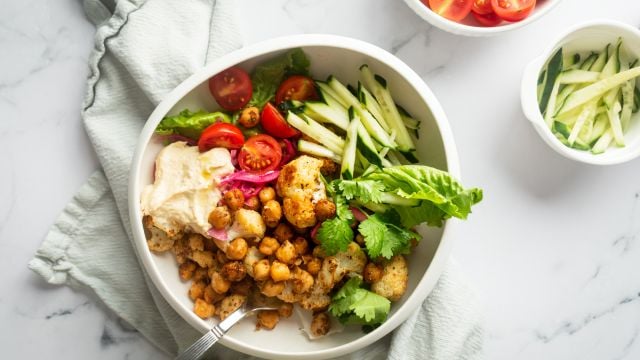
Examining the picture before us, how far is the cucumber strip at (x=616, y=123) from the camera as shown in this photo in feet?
8.98

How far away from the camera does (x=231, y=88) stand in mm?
2551

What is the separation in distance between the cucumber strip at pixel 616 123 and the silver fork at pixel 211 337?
163 centimetres

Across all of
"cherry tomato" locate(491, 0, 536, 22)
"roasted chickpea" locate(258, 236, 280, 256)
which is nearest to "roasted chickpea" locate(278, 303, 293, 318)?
"roasted chickpea" locate(258, 236, 280, 256)

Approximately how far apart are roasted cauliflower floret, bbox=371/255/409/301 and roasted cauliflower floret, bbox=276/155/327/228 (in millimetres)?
328

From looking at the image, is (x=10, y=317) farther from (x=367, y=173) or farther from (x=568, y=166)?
(x=568, y=166)

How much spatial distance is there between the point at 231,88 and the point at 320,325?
947 mm

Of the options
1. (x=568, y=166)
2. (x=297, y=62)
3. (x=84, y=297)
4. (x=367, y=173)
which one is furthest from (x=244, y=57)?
(x=568, y=166)

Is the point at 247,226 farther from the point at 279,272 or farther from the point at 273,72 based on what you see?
the point at 273,72

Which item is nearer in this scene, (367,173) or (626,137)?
(367,173)

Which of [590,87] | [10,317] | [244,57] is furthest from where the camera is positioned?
[10,317]

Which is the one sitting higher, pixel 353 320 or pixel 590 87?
pixel 590 87

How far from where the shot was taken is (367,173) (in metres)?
2.49

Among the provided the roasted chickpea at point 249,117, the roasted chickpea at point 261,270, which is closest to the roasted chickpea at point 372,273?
the roasted chickpea at point 261,270

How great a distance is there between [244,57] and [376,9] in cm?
70
